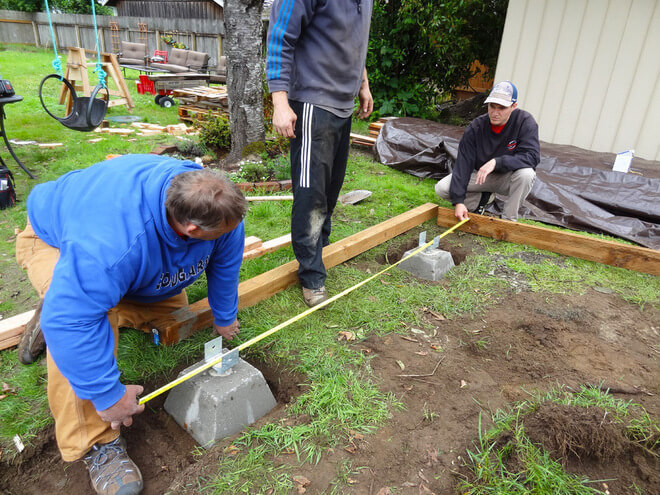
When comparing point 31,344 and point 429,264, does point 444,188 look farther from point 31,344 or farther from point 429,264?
point 31,344

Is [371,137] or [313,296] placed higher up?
[371,137]

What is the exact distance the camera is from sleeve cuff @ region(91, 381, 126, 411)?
59.2 inches

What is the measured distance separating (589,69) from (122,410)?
6972 millimetres

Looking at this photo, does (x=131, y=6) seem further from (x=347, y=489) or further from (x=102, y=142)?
(x=347, y=489)

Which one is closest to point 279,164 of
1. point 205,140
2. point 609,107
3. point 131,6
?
point 205,140

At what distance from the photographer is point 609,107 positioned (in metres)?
6.05

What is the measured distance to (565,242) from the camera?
12.3 feet

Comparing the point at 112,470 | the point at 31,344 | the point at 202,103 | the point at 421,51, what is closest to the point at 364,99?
the point at 31,344

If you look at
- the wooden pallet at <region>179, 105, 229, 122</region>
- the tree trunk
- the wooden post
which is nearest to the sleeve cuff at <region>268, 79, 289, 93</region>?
the tree trunk

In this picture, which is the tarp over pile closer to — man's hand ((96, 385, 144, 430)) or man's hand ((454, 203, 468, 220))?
man's hand ((454, 203, 468, 220))

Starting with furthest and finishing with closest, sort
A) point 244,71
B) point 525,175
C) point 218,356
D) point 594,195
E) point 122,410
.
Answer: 1. point 244,71
2. point 594,195
3. point 525,175
4. point 218,356
5. point 122,410

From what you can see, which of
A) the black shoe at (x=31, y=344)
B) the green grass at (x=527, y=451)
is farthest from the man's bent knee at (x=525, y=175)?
the black shoe at (x=31, y=344)

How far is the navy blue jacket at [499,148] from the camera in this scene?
3.91 m

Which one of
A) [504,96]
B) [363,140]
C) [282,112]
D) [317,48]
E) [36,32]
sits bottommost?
[363,140]
